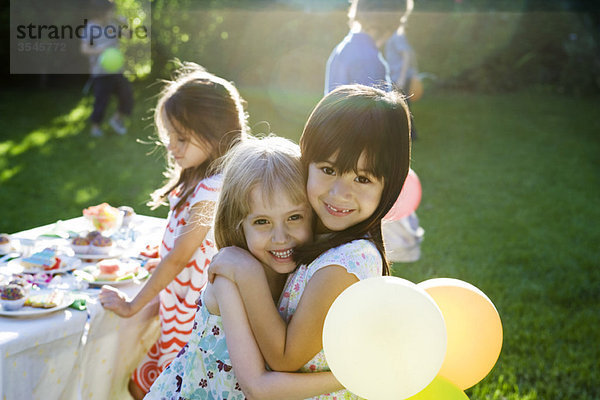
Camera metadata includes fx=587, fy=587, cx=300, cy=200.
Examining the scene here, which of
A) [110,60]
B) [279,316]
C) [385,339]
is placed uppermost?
[385,339]

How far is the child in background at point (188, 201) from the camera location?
2.16m

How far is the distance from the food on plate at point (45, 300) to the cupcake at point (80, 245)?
0.51 metres

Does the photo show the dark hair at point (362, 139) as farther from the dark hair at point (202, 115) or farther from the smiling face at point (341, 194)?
the dark hair at point (202, 115)

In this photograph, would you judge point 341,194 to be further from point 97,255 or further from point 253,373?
point 97,255

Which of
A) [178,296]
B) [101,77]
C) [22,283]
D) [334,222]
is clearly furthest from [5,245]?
[101,77]

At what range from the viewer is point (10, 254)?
2420 mm

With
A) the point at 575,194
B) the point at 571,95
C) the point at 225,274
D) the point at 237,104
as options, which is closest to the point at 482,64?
the point at 571,95

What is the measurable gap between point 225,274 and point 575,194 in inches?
232

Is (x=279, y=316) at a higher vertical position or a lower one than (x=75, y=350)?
higher

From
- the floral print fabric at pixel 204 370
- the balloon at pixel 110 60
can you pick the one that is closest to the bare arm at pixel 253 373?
the floral print fabric at pixel 204 370

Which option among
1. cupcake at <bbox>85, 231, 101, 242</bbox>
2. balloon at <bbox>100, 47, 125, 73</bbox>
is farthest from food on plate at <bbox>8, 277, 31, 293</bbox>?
balloon at <bbox>100, 47, 125, 73</bbox>

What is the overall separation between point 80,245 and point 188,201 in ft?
1.96

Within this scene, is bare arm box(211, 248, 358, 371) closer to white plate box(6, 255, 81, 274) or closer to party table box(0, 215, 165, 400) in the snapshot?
party table box(0, 215, 165, 400)

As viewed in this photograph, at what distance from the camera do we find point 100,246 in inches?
98.3
